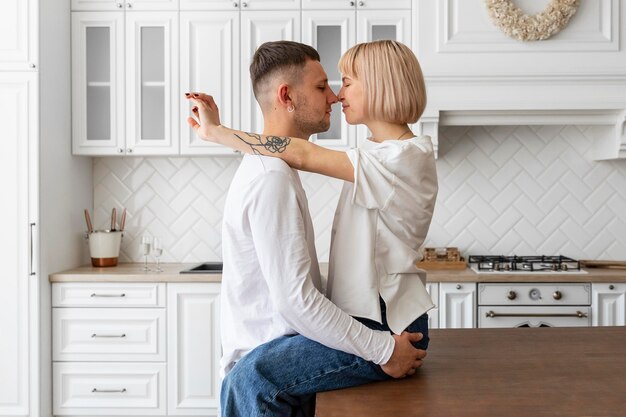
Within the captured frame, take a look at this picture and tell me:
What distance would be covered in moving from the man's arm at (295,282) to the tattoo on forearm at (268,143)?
134 millimetres

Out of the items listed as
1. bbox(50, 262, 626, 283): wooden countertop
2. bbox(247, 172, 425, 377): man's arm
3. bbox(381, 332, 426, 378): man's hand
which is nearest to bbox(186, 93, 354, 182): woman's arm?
bbox(247, 172, 425, 377): man's arm

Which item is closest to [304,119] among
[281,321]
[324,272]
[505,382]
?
[281,321]

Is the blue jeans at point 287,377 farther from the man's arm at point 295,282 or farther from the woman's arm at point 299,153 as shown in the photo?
the woman's arm at point 299,153

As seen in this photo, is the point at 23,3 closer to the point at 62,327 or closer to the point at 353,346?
the point at 62,327

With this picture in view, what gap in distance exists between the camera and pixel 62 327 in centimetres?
391

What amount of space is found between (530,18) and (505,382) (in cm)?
270

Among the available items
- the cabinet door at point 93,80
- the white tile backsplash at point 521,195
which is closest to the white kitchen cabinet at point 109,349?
the cabinet door at point 93,80

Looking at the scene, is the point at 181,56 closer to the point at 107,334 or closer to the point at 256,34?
the point at 256,34

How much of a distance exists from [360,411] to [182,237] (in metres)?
3.16

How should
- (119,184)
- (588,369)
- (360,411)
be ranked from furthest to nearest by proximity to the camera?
Answer: (119,184) < (588,369) < (360,411)

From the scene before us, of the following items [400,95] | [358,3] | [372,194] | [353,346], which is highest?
[358,3]

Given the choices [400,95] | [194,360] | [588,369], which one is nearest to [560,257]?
[194,360]

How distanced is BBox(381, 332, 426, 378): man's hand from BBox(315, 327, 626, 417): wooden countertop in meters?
0.03

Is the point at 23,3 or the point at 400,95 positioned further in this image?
the point at 23,3
